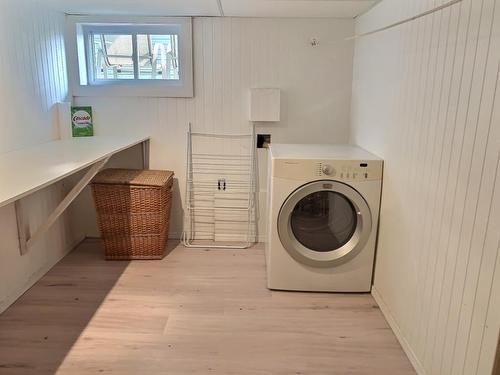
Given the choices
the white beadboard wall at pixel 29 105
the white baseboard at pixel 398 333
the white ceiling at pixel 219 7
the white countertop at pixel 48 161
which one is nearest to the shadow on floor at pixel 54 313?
the white beadboard wall at pixel 29 105

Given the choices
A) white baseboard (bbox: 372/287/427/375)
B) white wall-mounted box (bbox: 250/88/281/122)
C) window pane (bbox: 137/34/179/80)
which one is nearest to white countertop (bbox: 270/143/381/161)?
white wall-mounted box (bbox: 250/88/281/122)

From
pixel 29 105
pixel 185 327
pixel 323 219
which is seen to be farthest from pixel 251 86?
pixel 185 327

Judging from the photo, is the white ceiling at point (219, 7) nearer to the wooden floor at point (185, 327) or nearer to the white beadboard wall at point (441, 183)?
the white beadboard wall at point (441, 183)

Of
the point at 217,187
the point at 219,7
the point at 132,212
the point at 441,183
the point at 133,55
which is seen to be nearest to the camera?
the point at 441,183

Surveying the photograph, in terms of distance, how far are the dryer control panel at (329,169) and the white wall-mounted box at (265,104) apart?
2.75 ft

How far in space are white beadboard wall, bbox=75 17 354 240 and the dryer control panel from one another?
3.00 ft

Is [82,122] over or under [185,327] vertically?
over

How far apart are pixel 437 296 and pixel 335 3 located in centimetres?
186

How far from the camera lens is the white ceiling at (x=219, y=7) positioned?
2639 millimetres

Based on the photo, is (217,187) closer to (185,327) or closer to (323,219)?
(323,219)

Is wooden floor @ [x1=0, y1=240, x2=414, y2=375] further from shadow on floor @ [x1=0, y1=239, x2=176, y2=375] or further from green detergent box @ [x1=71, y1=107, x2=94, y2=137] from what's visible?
green detergent box @ [x1=71, y1=107, x2=94, y2=137]

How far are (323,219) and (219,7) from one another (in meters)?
1.58

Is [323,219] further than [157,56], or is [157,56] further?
[157,56]

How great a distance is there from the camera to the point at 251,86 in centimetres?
328
